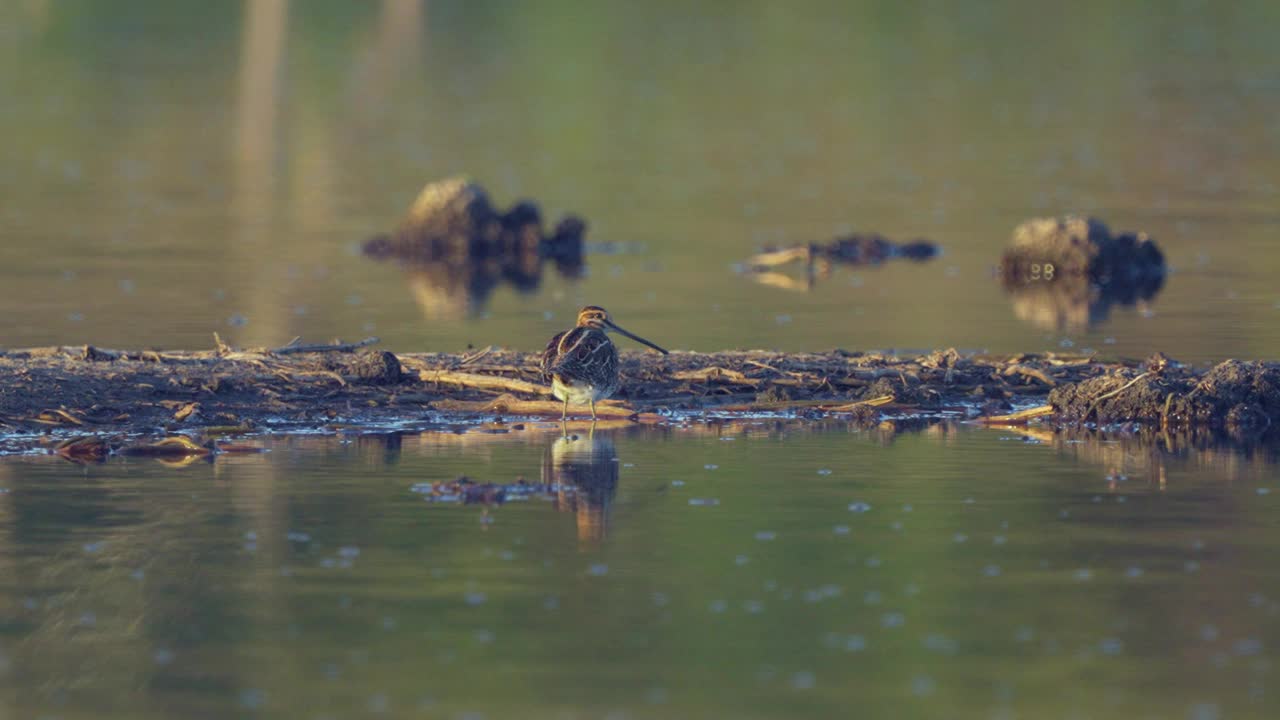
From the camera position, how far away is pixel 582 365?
14.9 m

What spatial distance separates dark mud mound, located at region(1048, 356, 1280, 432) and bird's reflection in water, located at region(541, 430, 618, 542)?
298cm

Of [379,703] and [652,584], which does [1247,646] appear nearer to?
[652,584]

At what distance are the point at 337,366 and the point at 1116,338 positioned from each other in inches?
277

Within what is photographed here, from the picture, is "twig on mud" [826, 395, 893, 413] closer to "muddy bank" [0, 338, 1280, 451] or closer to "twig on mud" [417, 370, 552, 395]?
"muddy bank" [0, 338, 1280, 451]

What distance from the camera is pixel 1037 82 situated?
57875 millimetres

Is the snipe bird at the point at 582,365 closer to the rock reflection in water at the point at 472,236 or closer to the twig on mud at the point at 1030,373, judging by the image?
the twig on mud at the point at 1030,373

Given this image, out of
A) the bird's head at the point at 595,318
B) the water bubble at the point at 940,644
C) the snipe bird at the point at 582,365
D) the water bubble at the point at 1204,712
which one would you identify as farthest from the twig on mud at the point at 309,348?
the water bubble at the point at 1204,712

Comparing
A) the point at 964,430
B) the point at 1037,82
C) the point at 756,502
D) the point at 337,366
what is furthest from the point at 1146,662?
the point at 1037,82

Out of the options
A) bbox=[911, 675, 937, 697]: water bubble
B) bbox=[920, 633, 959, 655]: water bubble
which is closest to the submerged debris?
bbox=[920, 633, 959, 655]: water bubble

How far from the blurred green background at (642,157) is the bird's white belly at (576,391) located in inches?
182

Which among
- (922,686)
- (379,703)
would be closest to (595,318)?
(922,686)

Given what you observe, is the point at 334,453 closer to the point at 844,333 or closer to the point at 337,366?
the point at 337,366

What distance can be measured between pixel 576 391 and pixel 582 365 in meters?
0.21

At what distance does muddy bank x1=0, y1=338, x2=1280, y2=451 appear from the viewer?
1527 cm
